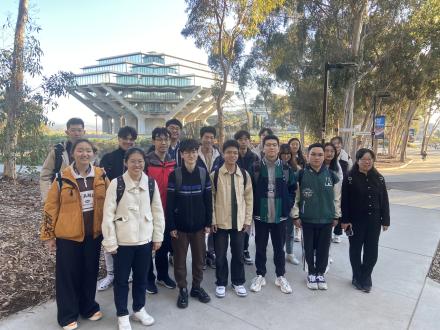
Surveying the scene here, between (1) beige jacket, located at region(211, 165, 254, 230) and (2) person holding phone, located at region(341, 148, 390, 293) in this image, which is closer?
(1) beige jacket, located at region(211, 165, 254, 230)

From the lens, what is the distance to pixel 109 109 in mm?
68688

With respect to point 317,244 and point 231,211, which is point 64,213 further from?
point 317,244

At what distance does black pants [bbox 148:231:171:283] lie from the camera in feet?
11.6

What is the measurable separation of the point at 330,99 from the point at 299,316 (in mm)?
15645

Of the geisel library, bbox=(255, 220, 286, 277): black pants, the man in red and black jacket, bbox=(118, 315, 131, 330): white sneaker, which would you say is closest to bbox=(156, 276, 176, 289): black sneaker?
the man in red and black jacket

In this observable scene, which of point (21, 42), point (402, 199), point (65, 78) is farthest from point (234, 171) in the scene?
point (402, 199)

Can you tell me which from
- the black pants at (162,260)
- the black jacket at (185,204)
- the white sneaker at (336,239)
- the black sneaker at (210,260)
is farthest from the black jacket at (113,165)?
the white sneaker at (336,239)

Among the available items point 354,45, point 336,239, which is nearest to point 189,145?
point 336,239

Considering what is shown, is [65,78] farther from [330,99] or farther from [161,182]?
[330,99]

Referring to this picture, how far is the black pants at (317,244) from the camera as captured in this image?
3707mm

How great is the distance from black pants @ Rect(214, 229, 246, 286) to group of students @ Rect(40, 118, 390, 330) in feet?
0.04

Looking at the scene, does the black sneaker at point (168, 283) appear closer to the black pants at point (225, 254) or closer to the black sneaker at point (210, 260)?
the black pants at point (225, 254)

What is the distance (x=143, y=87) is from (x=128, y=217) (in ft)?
204

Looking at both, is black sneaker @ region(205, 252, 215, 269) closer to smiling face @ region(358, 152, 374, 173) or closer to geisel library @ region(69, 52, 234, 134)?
smiling face @ region(358, 152, 374, 173)
